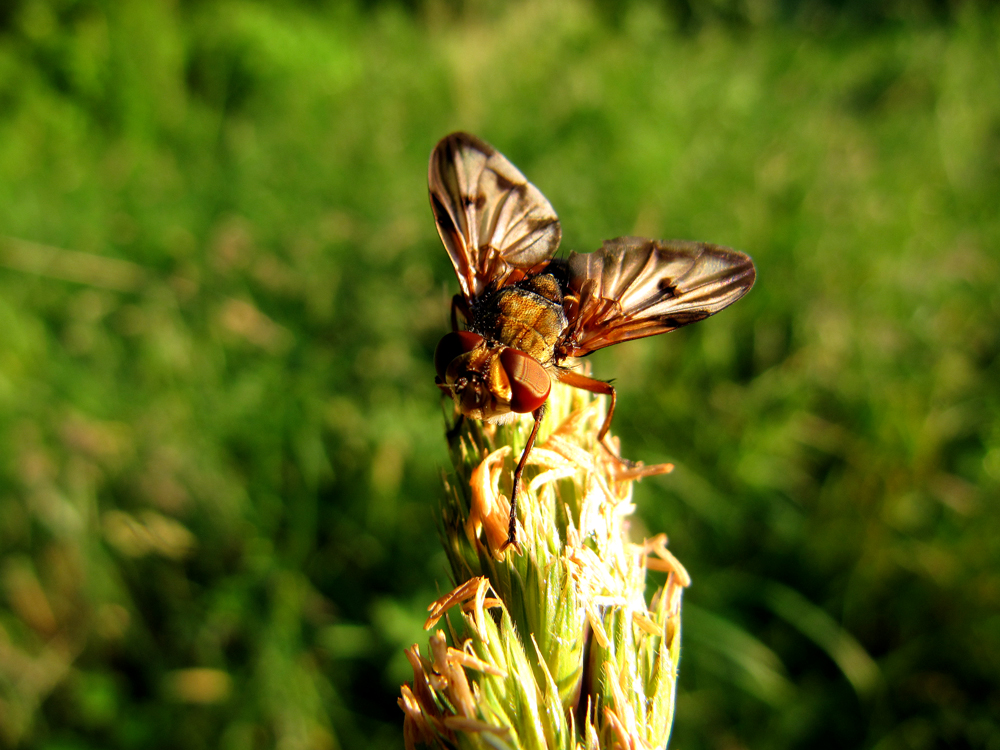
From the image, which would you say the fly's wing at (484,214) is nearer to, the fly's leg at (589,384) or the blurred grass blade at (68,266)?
the fly's leg at (589,384)

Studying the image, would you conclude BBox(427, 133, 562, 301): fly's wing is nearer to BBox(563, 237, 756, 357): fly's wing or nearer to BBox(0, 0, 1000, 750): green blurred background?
BBox(563, 237, 756, 357): fly's wing

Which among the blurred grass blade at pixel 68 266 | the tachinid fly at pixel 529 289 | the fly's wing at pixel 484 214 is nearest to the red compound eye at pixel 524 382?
the tachinid fly at pixel 529 289

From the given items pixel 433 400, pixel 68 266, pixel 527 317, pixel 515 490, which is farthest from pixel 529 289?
pixel 68 266

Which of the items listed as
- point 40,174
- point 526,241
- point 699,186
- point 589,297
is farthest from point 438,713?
point 40,174

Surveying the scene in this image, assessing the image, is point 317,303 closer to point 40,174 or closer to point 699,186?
point 699,186

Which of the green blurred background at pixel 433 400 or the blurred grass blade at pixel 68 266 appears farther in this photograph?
the blurred grass blade at pixel 68 266

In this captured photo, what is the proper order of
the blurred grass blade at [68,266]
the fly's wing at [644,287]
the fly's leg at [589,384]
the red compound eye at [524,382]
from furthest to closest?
the blurred grass blade at [68,266], the fly's wing at [644,287], the fly's leg at [589,384], the red compound eye at [524,382]

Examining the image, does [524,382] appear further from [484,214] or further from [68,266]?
[68,266]

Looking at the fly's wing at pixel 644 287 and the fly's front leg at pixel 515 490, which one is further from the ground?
the fly's wing at pixel 644 287
